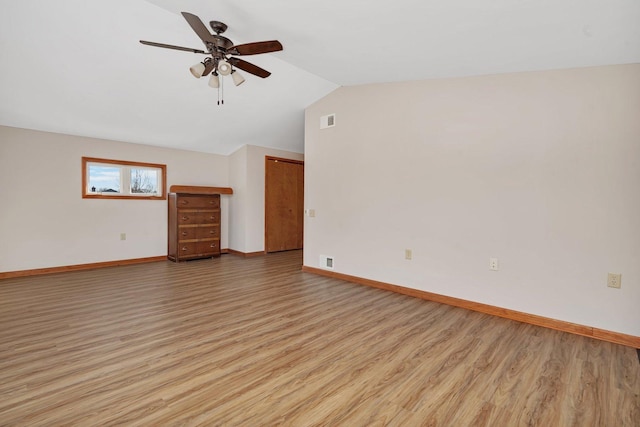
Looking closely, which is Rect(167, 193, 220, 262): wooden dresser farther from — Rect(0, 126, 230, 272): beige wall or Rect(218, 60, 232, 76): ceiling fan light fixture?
Rect(218, 60, 232, 76): ceiling fan light fixture

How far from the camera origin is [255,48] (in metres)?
2.66

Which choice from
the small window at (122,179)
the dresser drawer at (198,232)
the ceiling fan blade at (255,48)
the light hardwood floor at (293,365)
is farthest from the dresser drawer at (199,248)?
the ceiling fan blade at (255,48)

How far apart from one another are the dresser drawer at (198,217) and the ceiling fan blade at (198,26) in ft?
12.4

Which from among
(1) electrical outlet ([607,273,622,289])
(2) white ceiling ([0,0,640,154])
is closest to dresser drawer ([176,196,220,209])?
(2) white ceiling ([0,0,640,154])

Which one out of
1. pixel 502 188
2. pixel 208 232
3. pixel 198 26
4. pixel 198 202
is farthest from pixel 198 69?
pixel 208 232

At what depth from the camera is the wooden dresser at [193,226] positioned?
576cm

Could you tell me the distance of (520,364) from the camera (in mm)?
2254

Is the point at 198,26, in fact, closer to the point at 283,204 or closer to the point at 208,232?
the point at 208,232

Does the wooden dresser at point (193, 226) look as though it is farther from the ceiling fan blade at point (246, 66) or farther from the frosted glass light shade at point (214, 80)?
the ceiling fan blade at point (246, 66)

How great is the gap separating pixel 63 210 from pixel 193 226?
6.26ft

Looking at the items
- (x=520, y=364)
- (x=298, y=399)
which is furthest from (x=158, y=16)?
(x=520, y=364)

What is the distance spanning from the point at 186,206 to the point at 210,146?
1.28m

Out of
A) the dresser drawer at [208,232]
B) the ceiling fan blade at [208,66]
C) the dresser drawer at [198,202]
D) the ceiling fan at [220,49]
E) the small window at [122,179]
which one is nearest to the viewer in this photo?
the ceiling fan at [220,49]

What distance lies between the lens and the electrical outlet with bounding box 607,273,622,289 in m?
2.64
